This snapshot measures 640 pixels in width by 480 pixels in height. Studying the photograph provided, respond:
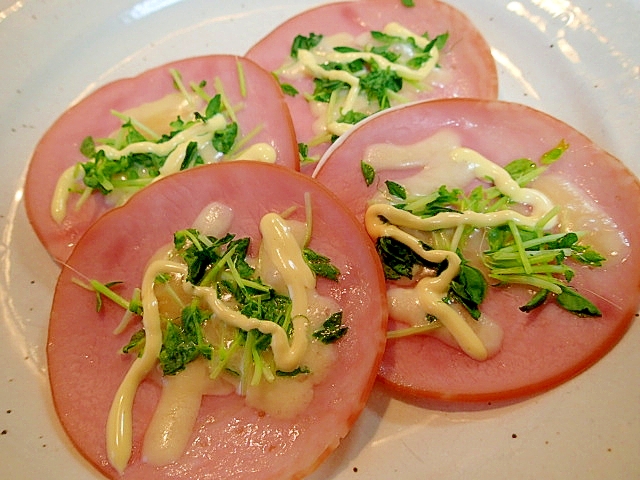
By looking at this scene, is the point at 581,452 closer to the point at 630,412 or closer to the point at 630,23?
the point at 630,412

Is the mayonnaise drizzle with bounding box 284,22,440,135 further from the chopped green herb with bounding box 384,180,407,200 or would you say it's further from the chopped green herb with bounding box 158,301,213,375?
the chopped green herb with bounding box 158,301,213,375

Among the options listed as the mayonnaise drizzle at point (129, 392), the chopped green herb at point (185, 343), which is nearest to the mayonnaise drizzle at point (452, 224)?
the chopped green herb at point (185, 343)

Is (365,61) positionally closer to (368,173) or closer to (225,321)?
(368,173)

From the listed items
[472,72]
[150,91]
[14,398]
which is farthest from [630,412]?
[150,91]

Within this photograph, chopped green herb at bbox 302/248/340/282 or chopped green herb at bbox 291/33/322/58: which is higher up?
chopped green herb at bbox 302/248/340/282

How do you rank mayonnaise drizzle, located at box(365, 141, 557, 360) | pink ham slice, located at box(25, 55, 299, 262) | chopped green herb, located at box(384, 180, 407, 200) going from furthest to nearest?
pink ham slice, located at box(25, 55, 299, 262)
chopped green herb, located at box(384, 180, 407, 200)
mayonnaise drizzle, located at box(365, 141, 557, 360)

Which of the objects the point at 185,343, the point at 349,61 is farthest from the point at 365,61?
the point at 185,343

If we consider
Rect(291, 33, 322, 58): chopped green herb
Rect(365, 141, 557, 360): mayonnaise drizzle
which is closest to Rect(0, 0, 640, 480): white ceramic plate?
Rect(365, 141, 557, 360): mayonnaise drizzle
